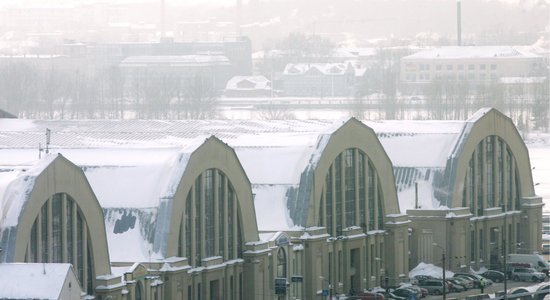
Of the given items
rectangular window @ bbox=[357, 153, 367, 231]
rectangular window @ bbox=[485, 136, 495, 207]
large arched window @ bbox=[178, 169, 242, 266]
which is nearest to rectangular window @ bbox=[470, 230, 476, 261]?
Answer: rectangular window @ bbox=[485, 136, 495, 207]

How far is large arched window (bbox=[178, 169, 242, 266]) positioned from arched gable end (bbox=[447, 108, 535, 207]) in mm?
13177

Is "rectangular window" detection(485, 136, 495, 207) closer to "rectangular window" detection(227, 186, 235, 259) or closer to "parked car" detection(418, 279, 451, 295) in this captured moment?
"parked car" detection(418, 279, 451, 295)

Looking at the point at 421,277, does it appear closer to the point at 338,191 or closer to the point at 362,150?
the point at 338,191

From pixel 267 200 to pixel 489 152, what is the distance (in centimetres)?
1208

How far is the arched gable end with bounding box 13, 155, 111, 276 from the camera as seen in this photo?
42406 millimetres

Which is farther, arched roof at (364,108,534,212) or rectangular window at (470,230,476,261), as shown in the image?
rectangular window at (470,230,476,261)

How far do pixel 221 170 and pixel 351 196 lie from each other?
27.3ft

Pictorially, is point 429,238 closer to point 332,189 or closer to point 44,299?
point 332,189

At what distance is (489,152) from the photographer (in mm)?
66188

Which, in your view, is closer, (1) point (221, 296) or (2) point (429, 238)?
(1) point (221, 296)

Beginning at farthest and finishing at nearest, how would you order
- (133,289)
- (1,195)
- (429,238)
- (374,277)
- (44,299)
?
1. (429,238)
2. (374,277)
3. (133,289)
4. (1,195)
5. (44,299)

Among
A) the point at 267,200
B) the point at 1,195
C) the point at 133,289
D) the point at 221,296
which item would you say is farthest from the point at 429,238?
the point at 1,195

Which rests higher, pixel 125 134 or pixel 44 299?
pixel 125 134

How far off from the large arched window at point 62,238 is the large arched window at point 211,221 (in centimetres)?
472
